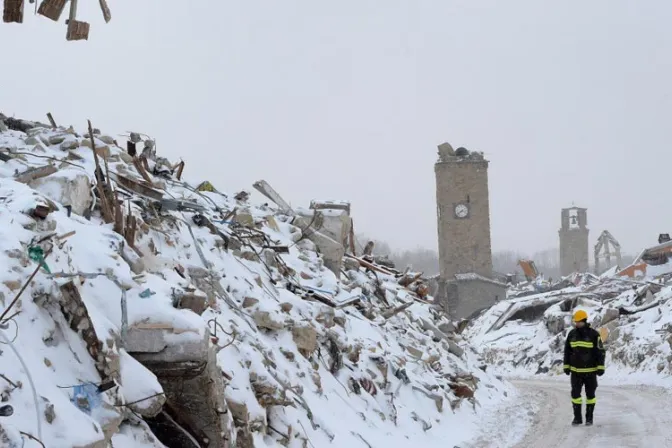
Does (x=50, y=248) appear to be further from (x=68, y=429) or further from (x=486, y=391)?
(x=486, y=391)

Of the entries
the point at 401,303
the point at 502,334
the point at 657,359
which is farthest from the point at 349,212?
the point at 502,334

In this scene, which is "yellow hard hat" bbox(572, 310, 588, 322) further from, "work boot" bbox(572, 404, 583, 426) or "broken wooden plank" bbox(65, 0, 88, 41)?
"broken wooden plank" bbox(65, 0, 88, 41)

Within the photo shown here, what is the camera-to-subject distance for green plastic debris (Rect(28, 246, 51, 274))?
560cm

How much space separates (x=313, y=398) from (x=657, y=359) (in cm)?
1389

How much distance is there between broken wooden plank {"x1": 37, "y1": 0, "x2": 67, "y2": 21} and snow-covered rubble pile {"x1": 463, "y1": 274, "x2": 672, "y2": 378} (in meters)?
16.0

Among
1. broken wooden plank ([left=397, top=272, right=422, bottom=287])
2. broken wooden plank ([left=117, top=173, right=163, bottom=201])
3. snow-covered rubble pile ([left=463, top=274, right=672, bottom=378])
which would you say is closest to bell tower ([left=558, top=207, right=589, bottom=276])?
snow-covered rubble pile ([left=463, top=274, right=672, bottom=378])

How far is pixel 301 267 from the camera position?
42.9 feet

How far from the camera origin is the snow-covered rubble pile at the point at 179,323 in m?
5.08

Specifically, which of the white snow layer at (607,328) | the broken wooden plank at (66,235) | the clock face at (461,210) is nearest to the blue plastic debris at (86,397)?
the broken wooden plank at (66,235)

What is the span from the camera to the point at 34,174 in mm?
8266

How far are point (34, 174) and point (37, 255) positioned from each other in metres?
2.86

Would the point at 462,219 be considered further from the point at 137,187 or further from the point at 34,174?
the point at 34,174

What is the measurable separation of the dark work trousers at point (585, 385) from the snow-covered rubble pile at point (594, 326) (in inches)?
331

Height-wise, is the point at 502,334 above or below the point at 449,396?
below
